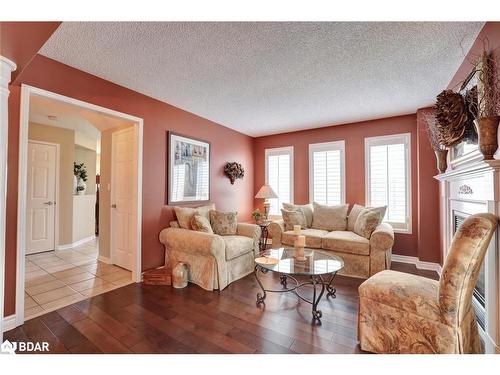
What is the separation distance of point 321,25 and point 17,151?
2705mm

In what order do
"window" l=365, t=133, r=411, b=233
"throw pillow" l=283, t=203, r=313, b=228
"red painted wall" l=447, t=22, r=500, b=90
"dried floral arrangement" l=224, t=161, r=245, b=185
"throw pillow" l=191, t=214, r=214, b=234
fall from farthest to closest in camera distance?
1. "dried floral arrangement" l=224, t=161, r=245, b=185
2. "throw pillow" l=283, t=203, r=313, b=228
3. "window" l=365, t=133, r=411, b=233
4. "throw pillow" l=191, t=214, r=214, b=234
5. "red painted wall" l=447, t=22, r=500, b=90

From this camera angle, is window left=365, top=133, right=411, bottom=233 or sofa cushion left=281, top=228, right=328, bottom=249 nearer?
sofa cushion left=281, top=228, right=328, bottom=249

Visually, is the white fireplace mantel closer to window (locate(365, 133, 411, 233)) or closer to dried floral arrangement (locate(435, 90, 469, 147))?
dried floral arrangement (locate(435, 90, 469, 147))

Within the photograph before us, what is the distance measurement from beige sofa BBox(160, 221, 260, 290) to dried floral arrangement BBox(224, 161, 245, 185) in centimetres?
157

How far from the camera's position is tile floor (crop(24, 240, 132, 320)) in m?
2.35

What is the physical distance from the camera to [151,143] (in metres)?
3.11

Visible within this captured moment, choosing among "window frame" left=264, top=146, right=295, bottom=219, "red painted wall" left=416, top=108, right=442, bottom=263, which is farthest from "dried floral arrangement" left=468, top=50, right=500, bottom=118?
"window frame" left=264, top=146, right=295, bottom=219

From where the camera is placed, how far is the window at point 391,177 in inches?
146

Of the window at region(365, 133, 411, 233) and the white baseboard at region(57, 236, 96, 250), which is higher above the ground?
the window at region(365, 133, 411, 233)

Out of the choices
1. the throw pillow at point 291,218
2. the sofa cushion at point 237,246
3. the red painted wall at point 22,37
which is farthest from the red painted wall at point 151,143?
the throw pillow at point 291,218

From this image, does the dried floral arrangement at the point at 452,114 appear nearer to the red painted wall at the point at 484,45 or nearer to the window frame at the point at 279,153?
the red painted wall at the point at 484,45

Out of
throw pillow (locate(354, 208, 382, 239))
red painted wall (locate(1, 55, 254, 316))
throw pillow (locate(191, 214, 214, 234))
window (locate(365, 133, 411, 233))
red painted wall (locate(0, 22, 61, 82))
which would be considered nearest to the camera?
red painted wall (locate(0, 22, 61, 82))

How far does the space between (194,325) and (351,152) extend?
3711mm
